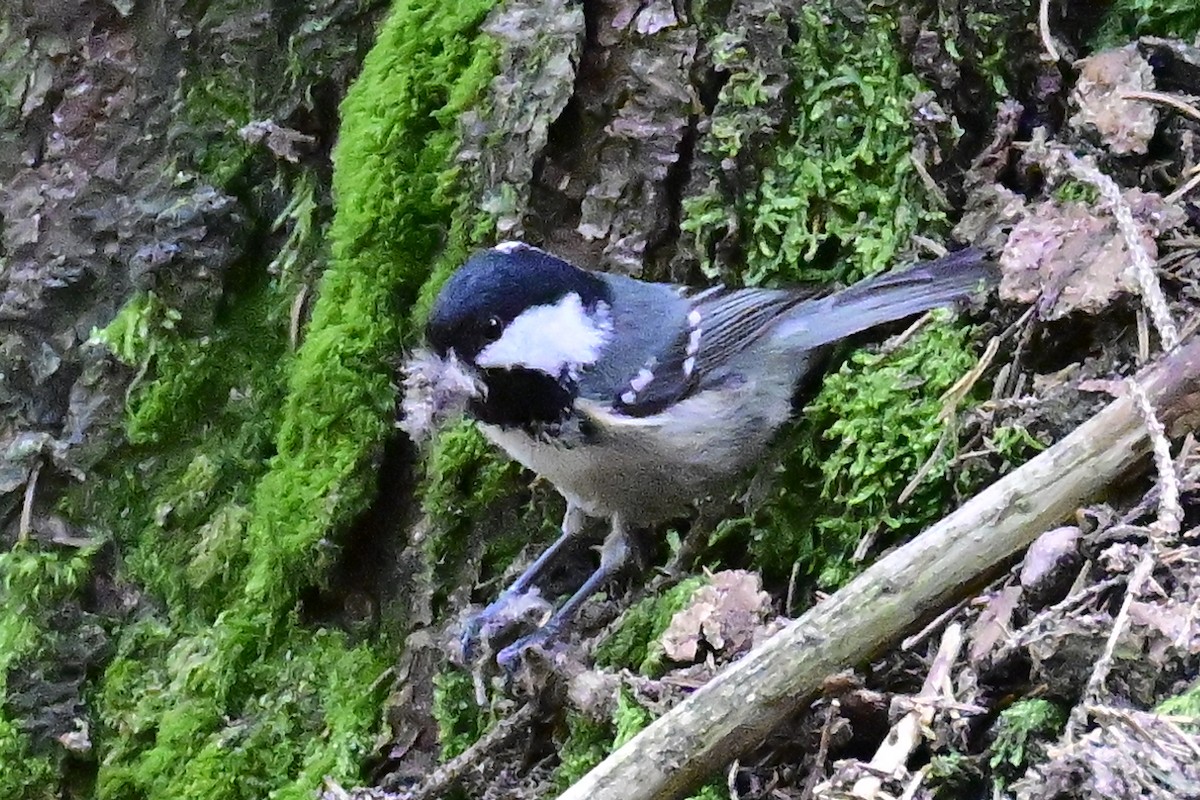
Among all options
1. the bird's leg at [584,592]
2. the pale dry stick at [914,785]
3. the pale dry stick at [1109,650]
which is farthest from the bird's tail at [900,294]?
the pale dry stick at [914,785]

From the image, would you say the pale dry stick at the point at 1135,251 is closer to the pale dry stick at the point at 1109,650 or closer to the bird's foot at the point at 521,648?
the pale dry stick at the point at 1109,650

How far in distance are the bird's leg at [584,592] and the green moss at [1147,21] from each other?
826 millimetres

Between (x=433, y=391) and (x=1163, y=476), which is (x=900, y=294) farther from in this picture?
(x=433, y=391)

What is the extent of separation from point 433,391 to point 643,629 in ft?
1.29

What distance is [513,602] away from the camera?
136cm

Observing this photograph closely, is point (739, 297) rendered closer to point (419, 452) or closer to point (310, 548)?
point (419, 452)

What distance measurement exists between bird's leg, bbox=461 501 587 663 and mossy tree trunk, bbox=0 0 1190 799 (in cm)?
5

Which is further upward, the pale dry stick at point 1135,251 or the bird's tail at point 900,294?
the pale dry stick at point 1135,251

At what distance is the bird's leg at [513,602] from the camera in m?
1.33

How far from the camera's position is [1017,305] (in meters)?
1.19

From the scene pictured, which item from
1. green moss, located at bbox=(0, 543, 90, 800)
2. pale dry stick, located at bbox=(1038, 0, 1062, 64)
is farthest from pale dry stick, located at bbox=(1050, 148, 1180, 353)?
green moss, located at bbox=(0, 543, 90, 800)

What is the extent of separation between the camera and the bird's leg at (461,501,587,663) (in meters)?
1.33

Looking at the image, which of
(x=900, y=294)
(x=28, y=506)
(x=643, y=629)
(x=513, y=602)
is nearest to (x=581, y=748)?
(x=643, y=629)

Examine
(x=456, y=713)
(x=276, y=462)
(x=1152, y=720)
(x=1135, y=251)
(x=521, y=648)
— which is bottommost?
(x=456, y=713)
